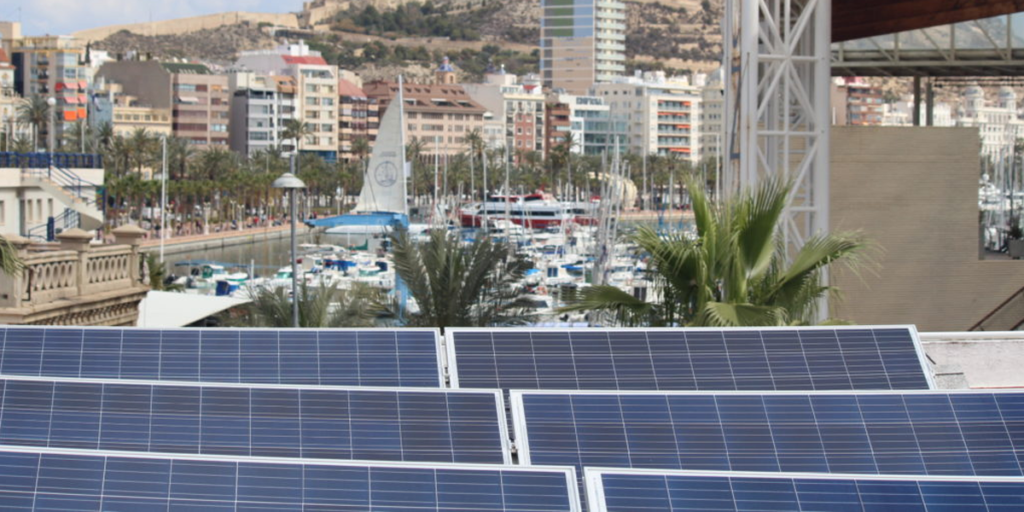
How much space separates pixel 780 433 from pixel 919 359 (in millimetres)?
2061

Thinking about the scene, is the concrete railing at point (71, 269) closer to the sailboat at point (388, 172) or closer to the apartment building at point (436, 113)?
the sailboat at point (388, 172)

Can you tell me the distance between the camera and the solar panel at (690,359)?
9.57 meters

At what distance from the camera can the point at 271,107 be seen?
5600 inches

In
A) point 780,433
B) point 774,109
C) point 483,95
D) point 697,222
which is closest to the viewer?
point 780,433

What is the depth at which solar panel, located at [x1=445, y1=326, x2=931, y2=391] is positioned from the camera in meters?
9.57

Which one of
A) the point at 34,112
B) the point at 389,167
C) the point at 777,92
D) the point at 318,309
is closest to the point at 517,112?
the point at 34,112

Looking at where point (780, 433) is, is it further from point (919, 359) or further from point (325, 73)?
point (325, 73)

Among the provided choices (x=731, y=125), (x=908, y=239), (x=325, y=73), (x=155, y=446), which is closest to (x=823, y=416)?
(x=155, y=446)

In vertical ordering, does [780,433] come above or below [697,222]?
below

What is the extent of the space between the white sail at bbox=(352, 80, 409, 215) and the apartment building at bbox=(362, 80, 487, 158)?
290 ft

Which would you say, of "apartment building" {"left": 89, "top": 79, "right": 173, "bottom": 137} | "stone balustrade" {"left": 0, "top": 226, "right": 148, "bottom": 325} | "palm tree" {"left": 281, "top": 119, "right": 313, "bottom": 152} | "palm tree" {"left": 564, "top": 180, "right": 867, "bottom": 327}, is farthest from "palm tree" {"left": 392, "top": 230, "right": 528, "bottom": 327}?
"palm tree" {"left": 281, "top": 119, "right": 313, "bottom": 152}

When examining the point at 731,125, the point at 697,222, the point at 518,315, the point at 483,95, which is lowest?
the point at 518,315

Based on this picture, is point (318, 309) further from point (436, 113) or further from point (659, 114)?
point (659, 114)

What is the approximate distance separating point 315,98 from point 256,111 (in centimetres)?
1050
